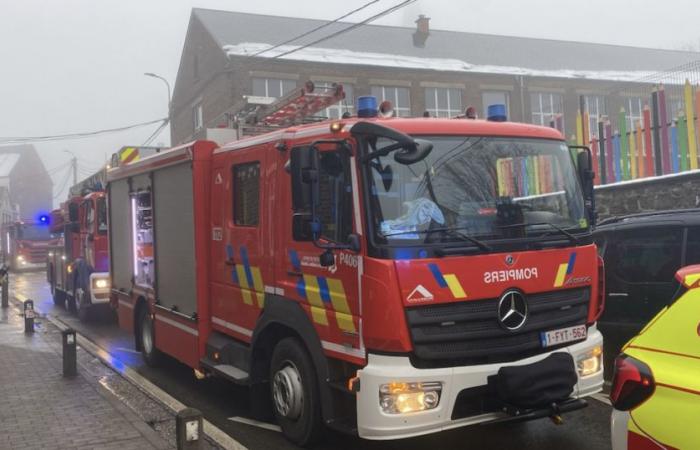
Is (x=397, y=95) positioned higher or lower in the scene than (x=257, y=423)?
higher

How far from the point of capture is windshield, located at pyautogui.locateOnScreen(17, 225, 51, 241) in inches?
1225

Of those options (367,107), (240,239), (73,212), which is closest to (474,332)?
(367,107)

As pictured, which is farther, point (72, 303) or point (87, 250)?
point (72, 303)

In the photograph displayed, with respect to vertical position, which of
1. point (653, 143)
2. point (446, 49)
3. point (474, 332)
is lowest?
point (474, 332)

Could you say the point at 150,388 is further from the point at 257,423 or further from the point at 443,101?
the point at 443,101

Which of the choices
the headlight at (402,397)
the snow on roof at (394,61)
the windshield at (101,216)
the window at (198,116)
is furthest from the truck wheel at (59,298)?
the window at (198,116)

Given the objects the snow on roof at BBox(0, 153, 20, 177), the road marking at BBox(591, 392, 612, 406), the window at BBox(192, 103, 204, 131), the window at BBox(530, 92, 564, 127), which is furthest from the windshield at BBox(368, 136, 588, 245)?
the snow on roof at BBox(0, 153, 20, 177)

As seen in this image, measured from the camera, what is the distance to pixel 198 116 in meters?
37.2

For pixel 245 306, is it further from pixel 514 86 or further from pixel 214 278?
pixel 514 86

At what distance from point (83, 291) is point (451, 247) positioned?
10.6 metres

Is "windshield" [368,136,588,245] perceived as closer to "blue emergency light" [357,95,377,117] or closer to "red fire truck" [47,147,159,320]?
"blue emergency light" [357,95,377,117]

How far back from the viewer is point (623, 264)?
6.45m

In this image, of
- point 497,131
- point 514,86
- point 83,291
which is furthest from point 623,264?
point 514,86

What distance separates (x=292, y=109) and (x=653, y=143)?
23.3 feet
